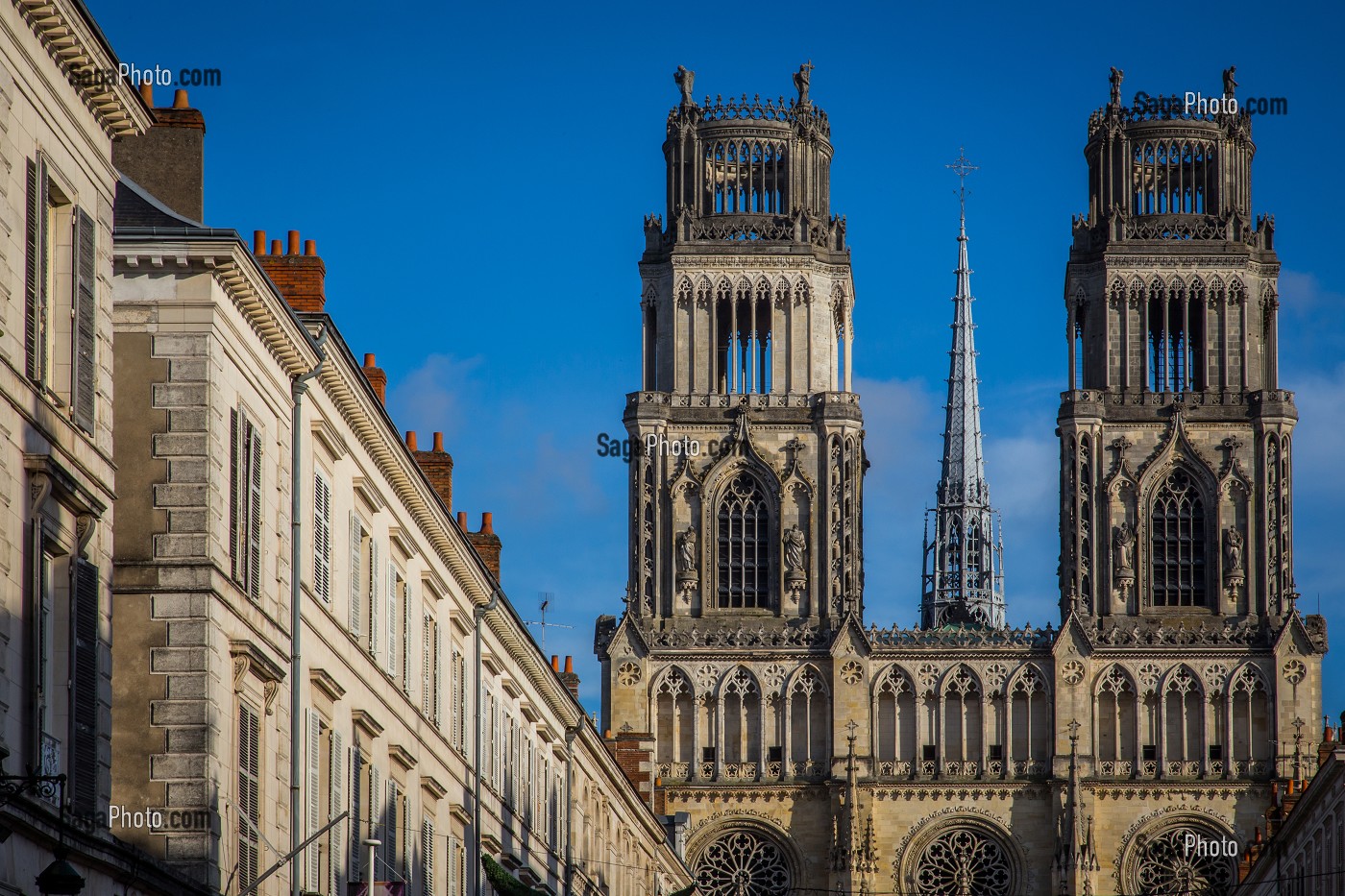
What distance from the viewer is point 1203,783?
292 feet

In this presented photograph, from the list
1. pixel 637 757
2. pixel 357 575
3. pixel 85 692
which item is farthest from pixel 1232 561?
pixel 85 692

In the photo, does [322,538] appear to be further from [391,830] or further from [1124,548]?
[1124,548]

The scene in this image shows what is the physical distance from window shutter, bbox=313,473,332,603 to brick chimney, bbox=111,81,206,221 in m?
4.01

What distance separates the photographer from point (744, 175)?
94.8m

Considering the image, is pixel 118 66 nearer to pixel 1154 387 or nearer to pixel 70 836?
pixel 70 836

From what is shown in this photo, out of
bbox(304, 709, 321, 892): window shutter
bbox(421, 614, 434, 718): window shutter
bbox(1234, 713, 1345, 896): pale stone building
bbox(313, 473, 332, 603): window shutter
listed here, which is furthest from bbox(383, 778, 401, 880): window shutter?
bbox(1234, 713, 1345, 896): pale stone building

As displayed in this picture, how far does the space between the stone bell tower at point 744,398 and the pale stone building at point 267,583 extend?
148 feet

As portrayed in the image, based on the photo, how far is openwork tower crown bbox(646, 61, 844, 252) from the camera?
9381cm

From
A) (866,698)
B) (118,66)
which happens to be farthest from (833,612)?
(118,66)

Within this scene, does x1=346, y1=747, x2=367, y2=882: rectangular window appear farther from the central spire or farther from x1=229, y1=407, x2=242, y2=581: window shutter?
the central spire

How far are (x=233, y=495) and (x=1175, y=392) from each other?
214 feet

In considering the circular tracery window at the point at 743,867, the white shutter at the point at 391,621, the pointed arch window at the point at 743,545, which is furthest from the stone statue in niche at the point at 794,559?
the white shutter at the point at 391,621

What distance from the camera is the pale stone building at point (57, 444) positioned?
2222 cm

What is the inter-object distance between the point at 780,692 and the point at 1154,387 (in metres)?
16.8
